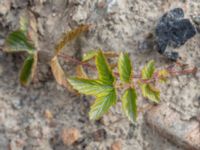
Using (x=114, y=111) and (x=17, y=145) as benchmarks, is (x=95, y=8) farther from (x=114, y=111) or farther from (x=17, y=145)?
(x=17, y=145)

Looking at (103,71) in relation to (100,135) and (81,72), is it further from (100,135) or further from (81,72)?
(100,135)

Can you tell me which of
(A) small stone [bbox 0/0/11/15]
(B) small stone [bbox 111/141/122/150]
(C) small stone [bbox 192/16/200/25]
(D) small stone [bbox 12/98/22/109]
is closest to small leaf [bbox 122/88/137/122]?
(B) small stone [bbox 111/141/122/150]

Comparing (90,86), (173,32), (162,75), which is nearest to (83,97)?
(90,86)

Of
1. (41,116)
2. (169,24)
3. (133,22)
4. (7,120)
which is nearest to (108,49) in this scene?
(133,22)

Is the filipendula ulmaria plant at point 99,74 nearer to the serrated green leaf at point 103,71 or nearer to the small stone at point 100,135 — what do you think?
the serrated green leaf at point 103,71

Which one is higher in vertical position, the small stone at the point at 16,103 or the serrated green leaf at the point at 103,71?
the serrated green leaf at the point at 103,71

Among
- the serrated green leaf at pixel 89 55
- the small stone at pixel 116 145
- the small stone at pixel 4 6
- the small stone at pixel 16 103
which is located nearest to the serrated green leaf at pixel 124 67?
the serrated green leaf at pixel 89 55

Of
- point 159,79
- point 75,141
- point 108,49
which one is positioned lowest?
point 75,141

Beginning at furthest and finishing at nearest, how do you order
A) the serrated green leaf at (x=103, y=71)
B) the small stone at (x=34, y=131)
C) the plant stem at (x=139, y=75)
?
the small stone at (x=34, y=131) → the plant stem at (x=139, y=75) → the serrated green leaf at (x=103, y=71)

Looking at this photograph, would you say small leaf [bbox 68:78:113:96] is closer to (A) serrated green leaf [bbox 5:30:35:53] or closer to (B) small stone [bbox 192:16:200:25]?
(A) serrated green leaf [bbox 5:30:35:53]
